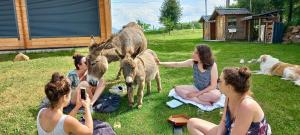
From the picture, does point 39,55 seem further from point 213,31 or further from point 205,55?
point 213,31

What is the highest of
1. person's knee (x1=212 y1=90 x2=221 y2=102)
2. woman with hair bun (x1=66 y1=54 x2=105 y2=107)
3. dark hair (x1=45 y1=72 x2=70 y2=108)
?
dark hair (x1=45 y1=72 x2=70 y2=108)

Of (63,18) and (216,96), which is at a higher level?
(63,18)

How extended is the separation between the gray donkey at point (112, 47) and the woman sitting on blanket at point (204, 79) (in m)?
1.61

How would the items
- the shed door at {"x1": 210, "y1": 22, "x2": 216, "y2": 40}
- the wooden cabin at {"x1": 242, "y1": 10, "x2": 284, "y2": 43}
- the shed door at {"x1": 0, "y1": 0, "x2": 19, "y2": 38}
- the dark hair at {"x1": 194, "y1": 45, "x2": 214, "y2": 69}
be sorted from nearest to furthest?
the dark hair at {"x1": 194, "y1": 45, "x2": 214, "y2": 69}
the shed door at {"x1": 0, "y1": 0, "x2": 19, "y2": 38}
the wooden cabin at {"x1": 242, "y1": 10, "x2": 284, "y2": 43}
the shed door at {"x1": 210, "y1": 22, "x2": 216, "y2": 40}

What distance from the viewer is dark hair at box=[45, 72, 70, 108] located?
357 centimetres

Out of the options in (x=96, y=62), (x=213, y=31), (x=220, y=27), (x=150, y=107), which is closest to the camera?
(x=150, y=107)

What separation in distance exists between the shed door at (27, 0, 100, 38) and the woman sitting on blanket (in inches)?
446

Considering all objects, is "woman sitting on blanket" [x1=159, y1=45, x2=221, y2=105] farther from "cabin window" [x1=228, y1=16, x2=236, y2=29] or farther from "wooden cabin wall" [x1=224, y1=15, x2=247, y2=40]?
"cabin window" [x1=228, y1=16, x2=236, y2=29]

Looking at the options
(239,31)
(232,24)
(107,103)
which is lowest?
(107,103)

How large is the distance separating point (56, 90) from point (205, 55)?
3.73m

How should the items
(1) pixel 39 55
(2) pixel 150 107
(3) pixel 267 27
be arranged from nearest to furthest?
(2) pixel 150 107, (1) pixel 39 55, (3) pixel 267 27

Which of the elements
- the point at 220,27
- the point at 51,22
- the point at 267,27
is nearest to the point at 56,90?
the point at 51,22

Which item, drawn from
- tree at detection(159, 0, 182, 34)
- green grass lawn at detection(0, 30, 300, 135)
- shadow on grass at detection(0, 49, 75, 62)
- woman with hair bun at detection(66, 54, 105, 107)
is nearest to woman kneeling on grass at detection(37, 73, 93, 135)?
green grass lawn at detection(0, 30, 300, 135)

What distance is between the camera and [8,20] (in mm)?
15383
